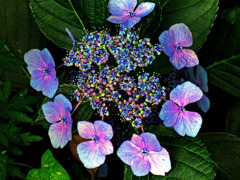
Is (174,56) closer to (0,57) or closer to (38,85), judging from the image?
(38,85)

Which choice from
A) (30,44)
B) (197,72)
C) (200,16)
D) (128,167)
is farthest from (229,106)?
(30,44)

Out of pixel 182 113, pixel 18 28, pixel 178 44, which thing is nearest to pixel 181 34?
pixel 178 44

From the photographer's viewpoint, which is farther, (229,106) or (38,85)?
(229,106)

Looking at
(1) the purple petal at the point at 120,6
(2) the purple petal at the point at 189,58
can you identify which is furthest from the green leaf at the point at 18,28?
(2) the purple petal at the point at 189,58

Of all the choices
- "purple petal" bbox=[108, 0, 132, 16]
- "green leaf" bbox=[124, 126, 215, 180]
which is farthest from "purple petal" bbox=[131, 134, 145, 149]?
"purple petal" bbox=[108, 0, 132, 16]

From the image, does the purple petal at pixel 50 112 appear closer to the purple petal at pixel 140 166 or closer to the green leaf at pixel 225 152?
the purple petal at pixel 140 166

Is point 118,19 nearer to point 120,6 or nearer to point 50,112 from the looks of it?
point 120,6
